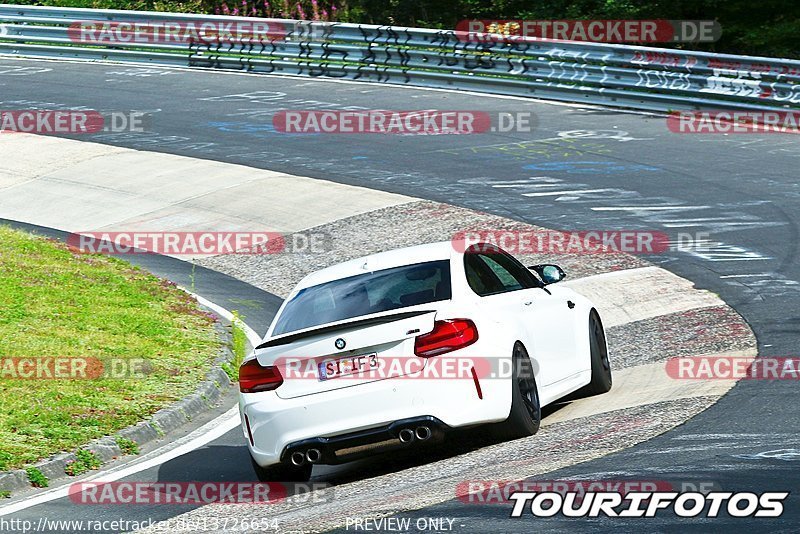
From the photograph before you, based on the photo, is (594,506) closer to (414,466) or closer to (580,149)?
(414,466)

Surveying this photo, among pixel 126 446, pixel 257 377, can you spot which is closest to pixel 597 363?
pixel 257 377

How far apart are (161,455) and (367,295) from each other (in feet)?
7.81

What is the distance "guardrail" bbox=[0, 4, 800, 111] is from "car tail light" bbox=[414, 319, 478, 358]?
50.5 ft

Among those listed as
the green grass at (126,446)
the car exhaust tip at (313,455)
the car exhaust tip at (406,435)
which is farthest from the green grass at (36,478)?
the car exhaust tip at (406,435)

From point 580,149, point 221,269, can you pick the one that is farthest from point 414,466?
point 580,149

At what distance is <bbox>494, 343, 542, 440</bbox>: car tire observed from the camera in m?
8.76

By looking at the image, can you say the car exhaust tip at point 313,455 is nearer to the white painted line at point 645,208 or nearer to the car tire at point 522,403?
the car tire at point 522,403

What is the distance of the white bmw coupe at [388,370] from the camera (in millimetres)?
8453

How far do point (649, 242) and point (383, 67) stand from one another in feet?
44.2

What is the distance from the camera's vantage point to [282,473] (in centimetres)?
896

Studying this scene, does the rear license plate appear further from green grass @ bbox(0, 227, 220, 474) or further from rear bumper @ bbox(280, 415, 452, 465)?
green grass @ bbox(0, 227, 220, 474)

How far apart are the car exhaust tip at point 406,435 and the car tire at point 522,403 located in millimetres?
621

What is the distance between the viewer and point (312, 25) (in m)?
29.4

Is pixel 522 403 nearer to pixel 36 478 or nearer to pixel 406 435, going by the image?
pixel 406 435
